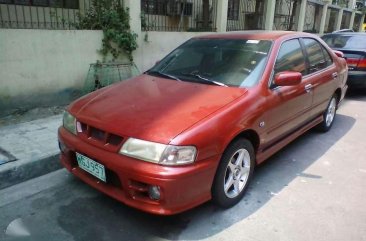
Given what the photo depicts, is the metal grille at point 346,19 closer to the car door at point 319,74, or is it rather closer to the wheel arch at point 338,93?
the wheel arch at point 338,93

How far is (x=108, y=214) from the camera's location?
296cm

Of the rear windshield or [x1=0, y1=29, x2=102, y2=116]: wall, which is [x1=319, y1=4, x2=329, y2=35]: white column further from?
[x1=0, y1=29, x2=102, y2=116]: wall

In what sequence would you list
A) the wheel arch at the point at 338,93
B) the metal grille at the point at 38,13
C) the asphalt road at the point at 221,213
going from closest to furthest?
the asphalt road at the point at 221,213 → the wheel arch at the point at 338,93 → the metal grille at the point at 38,13

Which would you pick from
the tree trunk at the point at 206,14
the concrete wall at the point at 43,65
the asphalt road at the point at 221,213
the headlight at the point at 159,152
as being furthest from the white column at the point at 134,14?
the headlight at the point at 159,152

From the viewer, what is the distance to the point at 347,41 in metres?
7.91

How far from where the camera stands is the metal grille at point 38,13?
6270 mm

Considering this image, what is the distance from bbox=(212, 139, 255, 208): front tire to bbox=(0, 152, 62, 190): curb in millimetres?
2008

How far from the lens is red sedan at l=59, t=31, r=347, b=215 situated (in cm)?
251

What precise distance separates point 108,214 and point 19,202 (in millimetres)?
911

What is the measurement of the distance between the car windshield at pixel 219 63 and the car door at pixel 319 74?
3.05 ft

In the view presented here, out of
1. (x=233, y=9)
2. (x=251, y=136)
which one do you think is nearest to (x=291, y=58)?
(x=251, y=136)

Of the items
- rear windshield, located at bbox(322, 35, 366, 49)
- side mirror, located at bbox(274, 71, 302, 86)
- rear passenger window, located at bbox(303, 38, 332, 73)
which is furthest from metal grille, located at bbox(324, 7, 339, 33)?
side mirror, located at bbox(274, 71, 302, 86)

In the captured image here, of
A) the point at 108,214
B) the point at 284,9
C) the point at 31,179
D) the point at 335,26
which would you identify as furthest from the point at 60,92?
the point at 335,26

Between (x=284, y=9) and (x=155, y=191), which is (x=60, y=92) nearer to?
(x=155, y=191)
